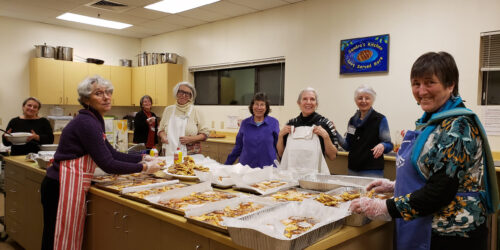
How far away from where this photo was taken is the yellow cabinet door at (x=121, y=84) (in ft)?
22.6

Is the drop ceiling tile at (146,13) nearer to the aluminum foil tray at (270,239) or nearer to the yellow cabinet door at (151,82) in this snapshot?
the yellow cabinet door at (151,82)

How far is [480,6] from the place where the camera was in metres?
3.46

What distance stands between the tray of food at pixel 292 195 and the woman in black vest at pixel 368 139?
113cm

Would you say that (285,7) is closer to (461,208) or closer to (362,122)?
(362,122)

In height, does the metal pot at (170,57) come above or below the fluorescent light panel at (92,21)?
below

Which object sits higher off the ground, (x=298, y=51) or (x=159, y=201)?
(x=298, y=51)

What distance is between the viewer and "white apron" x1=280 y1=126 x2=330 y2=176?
9.04 feet

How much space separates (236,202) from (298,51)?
3568 mm

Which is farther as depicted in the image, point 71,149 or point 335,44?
point 335,44

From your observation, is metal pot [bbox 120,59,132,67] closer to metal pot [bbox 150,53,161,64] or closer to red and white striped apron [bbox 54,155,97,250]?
metal pot [bbox 150,53,161,64]

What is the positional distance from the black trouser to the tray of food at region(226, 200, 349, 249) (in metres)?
1.46

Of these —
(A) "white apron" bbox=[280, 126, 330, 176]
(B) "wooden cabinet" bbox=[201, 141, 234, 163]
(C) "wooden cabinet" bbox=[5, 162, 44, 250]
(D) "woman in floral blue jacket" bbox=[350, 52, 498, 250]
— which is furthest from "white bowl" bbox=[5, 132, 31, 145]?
(D) "woman in floral blue jacket" bbox=[350, 52, 498, 250]

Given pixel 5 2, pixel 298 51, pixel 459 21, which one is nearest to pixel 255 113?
pixel 298 51

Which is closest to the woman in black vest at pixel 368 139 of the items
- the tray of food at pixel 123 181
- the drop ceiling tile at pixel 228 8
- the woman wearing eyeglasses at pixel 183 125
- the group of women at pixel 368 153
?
the group of women at pixel 368 153
